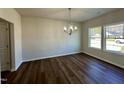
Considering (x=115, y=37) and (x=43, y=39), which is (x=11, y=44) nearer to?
(x=43, y=39)

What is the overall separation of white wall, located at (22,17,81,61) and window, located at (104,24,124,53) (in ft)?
10.1

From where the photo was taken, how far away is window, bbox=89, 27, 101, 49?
23.6ft

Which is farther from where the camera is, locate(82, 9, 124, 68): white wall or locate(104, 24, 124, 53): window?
locate(104, 24, 124, 53): window

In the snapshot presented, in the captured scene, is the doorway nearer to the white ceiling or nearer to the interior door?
the interior door

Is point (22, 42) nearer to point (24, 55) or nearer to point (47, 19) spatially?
point (24, 55)

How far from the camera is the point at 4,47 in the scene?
4.85 metres

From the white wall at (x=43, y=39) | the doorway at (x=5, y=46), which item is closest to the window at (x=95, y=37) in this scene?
the white wall at (x=43, y=39)

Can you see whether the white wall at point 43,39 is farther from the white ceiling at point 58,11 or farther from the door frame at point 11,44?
the door frame at point 11,44

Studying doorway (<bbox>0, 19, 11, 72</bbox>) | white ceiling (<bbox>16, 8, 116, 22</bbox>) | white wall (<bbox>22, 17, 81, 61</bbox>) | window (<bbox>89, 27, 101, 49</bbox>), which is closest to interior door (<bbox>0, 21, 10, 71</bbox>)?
doorway (<bbox>0, 19, 11, 72</bbox>)

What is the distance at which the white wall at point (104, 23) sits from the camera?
523 centimetres

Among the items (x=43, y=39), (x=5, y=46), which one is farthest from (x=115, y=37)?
(x=5, y=46)

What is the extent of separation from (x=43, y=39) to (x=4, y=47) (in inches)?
109
